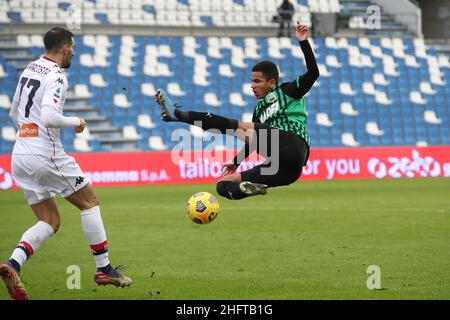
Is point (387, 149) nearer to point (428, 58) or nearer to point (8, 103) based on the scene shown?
point (428, 58)

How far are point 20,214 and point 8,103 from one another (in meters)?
11.8

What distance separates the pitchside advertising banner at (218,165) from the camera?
25.0m

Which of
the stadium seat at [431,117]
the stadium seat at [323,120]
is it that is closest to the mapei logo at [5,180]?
the stadium seat at [323,120]

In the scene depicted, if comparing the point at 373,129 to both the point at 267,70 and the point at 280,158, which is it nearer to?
the point at 267,70

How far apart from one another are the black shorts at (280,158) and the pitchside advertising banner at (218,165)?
14.5 meters

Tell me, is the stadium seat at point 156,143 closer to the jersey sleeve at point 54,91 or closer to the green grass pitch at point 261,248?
the green grass pitch at point 261,248

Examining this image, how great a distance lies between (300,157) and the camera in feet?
29.9

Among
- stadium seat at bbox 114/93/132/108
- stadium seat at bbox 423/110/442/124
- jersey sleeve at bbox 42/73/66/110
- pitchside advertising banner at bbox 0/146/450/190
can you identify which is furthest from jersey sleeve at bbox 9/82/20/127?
stadium seat at bbox 423/110/442/124

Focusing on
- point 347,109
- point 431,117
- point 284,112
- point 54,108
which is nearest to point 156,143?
point 347,109

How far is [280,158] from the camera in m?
9.03

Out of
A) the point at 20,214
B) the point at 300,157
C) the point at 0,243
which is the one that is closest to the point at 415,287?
the point at 300,157

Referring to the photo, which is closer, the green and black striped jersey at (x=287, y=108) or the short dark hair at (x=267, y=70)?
the green and black striped jersey at (x=287, y=108)

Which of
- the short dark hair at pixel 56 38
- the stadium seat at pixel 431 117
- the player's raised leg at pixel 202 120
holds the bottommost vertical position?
the player's raised leg at pixel 202 120

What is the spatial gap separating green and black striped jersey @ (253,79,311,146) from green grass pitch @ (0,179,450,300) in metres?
1.64
